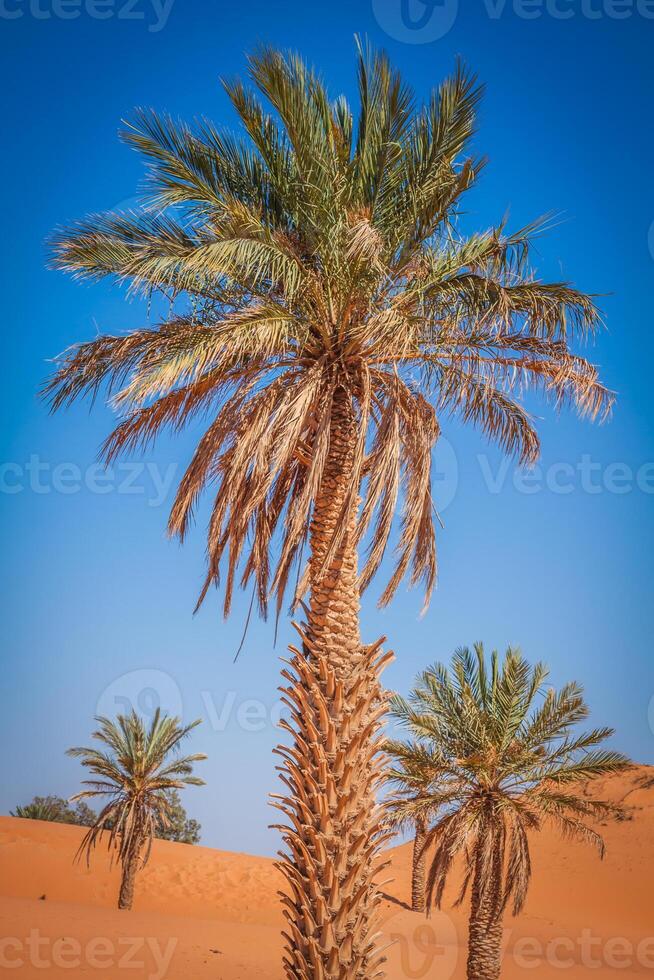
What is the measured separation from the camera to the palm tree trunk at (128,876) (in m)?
28.7

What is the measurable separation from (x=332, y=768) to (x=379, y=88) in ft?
23.2

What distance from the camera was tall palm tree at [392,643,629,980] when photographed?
17.9 m

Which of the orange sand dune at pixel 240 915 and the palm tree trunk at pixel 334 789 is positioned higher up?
the palm tree trunk at pixel 334 789

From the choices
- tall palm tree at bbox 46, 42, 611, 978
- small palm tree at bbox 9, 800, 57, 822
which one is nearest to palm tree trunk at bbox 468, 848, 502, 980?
tall palm tree at bbox 46, 42, 611, 978

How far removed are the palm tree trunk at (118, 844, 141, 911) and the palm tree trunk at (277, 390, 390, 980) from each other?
77.4 ft

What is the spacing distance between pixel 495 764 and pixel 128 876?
16.7 metres

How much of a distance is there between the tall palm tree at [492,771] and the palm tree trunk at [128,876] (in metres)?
13.3

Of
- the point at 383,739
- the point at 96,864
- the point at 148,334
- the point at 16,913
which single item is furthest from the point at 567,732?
the point at 96,864

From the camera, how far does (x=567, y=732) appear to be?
62.4 ft

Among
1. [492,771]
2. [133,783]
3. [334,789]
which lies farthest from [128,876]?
[334,789]

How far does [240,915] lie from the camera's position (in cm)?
3778

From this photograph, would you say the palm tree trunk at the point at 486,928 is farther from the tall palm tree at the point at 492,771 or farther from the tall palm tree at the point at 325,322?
the tall palm tree at the point at 325,322

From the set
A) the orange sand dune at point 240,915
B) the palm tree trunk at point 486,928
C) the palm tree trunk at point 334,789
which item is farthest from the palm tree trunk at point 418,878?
the palm tree trunk at point 334,789

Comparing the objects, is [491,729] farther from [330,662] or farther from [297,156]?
[297,156]
